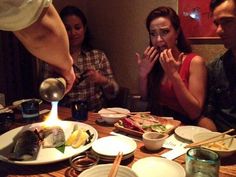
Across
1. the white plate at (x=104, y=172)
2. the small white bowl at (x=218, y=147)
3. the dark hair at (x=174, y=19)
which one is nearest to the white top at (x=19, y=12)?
the white plate at (x=104, y=172)

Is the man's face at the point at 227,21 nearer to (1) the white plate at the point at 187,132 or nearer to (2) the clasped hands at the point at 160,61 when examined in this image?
(2) the clasped hands at the point at 160,61

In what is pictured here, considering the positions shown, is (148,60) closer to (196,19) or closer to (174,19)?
(174,19)

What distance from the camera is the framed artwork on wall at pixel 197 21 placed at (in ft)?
7.86

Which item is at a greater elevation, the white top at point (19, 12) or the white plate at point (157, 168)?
the white top at point (19, 12)

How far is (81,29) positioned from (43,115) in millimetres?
1282

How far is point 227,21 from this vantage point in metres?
1.88

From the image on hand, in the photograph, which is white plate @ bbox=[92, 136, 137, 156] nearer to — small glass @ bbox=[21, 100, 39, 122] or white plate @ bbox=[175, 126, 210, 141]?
white plate @ bbox=[175, 126, 210, 141]

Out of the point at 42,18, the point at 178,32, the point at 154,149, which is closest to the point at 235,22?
the point at 178,32

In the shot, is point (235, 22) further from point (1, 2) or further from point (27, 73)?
point (27, 73)

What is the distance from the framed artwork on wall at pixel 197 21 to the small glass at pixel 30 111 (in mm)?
1642

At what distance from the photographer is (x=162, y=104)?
2.31 meters

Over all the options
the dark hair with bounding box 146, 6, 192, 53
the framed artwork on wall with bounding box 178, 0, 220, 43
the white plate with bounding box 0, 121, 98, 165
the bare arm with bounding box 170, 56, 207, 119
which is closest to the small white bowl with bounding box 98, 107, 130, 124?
the white plate with bounding box 0, 121, 98, 165

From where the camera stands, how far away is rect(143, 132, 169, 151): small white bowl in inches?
47.7

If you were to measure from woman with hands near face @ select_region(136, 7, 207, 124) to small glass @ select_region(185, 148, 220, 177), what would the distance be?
1.04m
